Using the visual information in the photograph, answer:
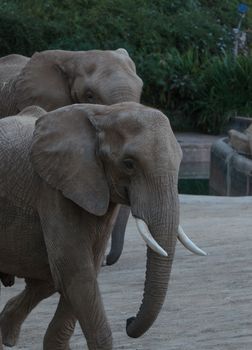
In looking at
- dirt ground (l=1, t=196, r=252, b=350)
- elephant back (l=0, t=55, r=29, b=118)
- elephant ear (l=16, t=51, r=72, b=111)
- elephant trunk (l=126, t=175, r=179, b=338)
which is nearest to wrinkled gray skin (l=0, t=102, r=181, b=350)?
elephant trunk (l=126, t=175, r=179, b=338)

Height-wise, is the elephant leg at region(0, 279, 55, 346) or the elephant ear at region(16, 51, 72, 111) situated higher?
the elephant leg at region(0, 279, 55, 346)

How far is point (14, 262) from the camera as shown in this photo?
731 cm

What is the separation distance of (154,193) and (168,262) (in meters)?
0.31

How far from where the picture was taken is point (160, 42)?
30.3 m

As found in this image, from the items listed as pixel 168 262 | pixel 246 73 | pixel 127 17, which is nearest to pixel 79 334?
pixel 168 262

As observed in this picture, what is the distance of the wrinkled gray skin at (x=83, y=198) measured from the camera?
6547mm

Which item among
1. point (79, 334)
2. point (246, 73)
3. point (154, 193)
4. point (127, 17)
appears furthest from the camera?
point (127, 17)

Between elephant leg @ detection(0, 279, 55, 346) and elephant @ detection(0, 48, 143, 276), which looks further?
elephant @ detection(0, 48, 143, 276)

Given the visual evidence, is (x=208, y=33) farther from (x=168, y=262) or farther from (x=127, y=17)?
(x=168, y=262)

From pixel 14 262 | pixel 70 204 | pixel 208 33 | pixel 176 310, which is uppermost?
pixel 70 204

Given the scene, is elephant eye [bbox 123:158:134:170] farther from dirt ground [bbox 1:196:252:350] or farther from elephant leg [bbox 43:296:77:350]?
dirt ground [bbox 1:196:252:350]

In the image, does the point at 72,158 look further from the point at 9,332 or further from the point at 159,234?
the point at 9,332

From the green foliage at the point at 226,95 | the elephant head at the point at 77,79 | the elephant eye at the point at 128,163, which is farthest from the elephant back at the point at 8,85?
the green foliage at the point at 226,95

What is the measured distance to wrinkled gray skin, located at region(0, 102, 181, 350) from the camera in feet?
21.5
